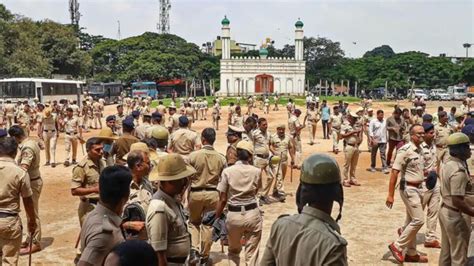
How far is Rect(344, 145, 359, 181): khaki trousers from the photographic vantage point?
1267 cm

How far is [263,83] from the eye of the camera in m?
66.1

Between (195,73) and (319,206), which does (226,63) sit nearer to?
(195,73)

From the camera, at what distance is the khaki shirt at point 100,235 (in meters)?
3.33

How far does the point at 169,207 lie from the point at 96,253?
0.86m

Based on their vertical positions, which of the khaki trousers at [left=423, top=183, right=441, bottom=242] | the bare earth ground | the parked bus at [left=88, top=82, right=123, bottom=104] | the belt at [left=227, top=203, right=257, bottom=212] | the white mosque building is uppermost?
the white mosque building

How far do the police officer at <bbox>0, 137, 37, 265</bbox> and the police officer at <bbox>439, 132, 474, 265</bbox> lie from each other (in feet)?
16.3

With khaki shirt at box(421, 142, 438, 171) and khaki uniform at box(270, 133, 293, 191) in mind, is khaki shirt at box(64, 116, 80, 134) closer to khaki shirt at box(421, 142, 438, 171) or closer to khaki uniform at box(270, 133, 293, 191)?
khaki uniform at box(270, 133, 293, 191)

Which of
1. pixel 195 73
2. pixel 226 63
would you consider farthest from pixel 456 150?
pixel 195 73

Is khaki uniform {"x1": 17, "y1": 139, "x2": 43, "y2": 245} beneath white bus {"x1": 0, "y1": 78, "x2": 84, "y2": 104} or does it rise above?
beneath

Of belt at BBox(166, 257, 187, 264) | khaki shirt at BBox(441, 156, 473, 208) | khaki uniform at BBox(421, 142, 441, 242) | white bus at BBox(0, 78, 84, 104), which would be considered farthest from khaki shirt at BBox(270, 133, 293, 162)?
white bus at BBox(0, 78, 84, 104)

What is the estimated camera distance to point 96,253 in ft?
10.9

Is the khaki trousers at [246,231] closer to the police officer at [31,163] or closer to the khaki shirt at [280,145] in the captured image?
the police officer at [31,163]

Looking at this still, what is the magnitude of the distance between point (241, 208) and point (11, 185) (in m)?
2.77

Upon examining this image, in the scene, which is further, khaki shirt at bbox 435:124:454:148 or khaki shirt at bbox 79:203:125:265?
khaki shirt at bbox 435:124:454:148
